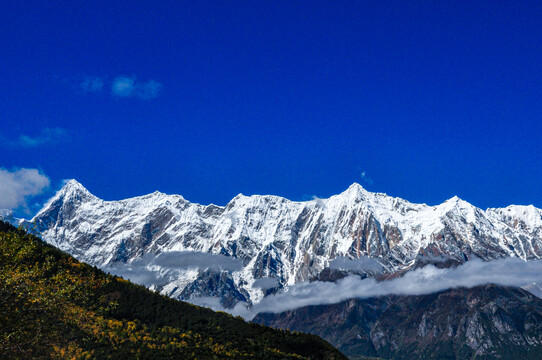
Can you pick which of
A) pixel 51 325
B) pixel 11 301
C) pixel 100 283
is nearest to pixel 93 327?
pixel 100 283

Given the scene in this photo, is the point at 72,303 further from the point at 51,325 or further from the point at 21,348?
the point at 21,348

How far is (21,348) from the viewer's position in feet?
139

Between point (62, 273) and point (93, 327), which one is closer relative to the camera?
point (62, 273)

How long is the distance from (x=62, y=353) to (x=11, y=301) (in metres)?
7.72

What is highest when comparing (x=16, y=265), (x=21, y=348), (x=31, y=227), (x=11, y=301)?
(x=31, y=227)

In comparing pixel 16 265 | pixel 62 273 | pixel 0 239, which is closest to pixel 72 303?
pixel 62 273

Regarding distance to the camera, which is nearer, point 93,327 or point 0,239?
point 0,239

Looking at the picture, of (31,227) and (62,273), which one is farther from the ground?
(31,227)

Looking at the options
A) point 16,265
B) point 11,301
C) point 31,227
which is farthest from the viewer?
point 31,227

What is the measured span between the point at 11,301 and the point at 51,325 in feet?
14.1

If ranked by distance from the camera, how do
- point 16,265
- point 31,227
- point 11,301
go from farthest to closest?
1. point 31,227
2. point 16,265
3. point 11,301

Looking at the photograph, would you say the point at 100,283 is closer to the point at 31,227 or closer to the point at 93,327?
the point at 93,327

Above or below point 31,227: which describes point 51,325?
below

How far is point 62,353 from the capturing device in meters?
46.8
